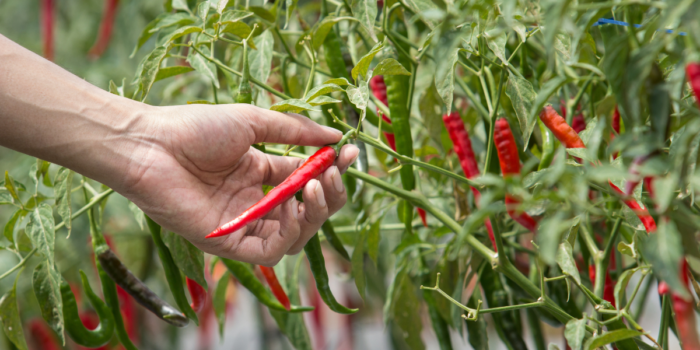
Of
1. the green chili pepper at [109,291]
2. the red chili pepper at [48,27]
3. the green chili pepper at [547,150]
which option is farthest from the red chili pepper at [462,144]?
the red chili pepper at [48,27]

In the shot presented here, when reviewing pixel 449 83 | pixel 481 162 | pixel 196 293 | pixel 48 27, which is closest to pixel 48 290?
pixel 196 293

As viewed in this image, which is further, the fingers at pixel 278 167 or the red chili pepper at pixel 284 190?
the fingers at pixel 278 167

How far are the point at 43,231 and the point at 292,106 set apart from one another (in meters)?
0.34

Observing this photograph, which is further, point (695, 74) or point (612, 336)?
point (612, 336)

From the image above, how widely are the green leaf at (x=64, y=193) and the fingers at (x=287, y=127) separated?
247mm

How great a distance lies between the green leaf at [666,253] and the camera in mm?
282

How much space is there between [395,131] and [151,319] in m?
1.52

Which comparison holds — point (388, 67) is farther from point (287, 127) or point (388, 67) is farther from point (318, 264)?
point (318, 264)

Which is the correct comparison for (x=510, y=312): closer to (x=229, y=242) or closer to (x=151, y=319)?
(x=229, y=242)

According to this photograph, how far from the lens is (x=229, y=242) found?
27.2 inches

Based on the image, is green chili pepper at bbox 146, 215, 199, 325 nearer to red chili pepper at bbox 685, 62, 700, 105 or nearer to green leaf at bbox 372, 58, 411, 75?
green leaf at bbox 372, 58, 411, 75

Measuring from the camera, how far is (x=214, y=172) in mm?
715

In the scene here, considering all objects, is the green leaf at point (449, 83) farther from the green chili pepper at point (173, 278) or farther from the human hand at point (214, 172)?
the green chili pepper at point (173, 278)

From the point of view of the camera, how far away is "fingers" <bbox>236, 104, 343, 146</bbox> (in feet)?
2.02
